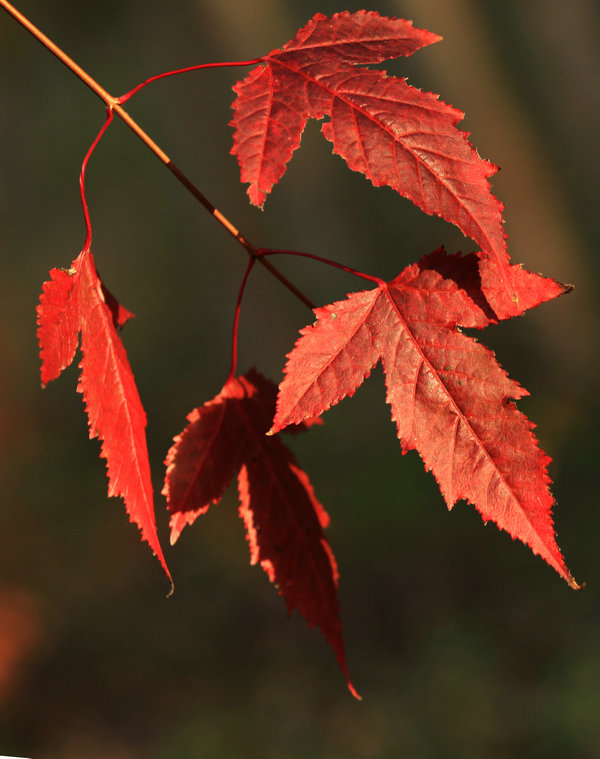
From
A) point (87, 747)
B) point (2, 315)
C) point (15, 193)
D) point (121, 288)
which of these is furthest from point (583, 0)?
point (87, 747)

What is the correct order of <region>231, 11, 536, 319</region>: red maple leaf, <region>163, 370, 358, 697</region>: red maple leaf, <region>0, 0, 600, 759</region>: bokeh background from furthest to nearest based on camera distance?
<region>0, 0, 600, 759</region>: bokeh background < <region>163, 370, 358, 697</region>: red maple leaf < <region>231, 11, 536, 319</region>: red maple leaf

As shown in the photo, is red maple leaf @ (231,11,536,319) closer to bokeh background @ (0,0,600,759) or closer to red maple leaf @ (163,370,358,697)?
red maple leaf @ (163,370,358,697)

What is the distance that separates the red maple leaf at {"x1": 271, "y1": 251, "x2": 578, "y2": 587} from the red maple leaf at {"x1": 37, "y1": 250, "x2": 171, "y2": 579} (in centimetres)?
15

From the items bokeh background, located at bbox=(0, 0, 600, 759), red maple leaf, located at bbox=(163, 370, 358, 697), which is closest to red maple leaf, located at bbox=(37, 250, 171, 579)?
red maple leaf, located at bbox=(163, 370, 358, 697)

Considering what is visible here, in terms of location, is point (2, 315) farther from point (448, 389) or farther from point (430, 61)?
point (448, 389)

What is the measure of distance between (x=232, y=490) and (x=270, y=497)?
2.97 m

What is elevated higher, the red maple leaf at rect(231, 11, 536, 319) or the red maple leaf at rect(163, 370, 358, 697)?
the red maple leaf at rect(231, 11, 536, 319)

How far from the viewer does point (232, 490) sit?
372 centimetres

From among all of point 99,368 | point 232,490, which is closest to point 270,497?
point 99,368

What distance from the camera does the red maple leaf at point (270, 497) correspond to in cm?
79

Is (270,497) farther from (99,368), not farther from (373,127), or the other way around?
(373,127)

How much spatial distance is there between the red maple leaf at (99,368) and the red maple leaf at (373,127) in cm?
19

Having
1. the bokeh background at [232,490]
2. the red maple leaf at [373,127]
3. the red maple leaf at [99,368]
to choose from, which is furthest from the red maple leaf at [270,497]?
the bokeh background at [232,490]

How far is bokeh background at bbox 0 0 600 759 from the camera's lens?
309 cm
